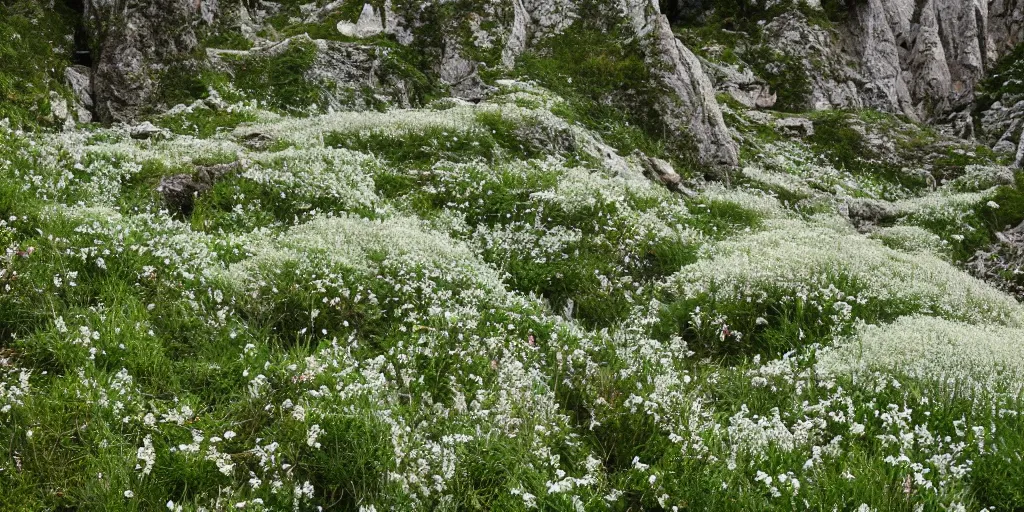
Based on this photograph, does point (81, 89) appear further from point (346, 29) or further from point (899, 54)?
point (899, 54)

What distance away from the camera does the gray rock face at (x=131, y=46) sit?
54.9 feet

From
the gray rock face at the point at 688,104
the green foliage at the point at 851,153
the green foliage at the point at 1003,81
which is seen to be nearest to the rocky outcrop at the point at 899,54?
the green foliage at the point at 1003,81

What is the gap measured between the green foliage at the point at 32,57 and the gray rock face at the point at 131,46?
784mm

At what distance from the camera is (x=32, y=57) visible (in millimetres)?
15570

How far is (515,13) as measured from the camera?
25.1 m

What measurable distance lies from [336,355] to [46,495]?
8.73 ft

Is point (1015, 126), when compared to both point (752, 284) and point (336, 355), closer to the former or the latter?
point (752, 284)

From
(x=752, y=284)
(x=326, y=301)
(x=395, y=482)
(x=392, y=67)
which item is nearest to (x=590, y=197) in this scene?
(x=752, y=284)

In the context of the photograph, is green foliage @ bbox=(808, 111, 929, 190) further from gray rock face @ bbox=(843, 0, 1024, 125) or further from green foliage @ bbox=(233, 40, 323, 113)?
green foliage @ bbox=(233, 40, 323, 113)

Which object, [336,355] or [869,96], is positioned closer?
[336,355]

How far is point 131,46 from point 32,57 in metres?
2.34

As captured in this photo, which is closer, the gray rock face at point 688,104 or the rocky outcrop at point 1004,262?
the rocky outcrop at point 1004,262

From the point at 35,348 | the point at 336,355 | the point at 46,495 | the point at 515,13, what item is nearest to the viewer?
the point at 46,495

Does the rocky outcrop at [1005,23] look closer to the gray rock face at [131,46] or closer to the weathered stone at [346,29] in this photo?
the weathered stone at [346,29]
